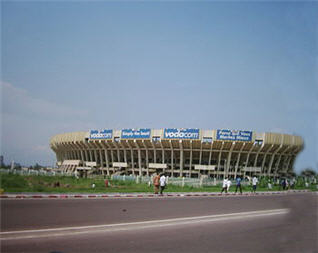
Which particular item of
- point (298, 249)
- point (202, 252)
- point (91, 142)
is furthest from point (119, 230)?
point (91, 142)

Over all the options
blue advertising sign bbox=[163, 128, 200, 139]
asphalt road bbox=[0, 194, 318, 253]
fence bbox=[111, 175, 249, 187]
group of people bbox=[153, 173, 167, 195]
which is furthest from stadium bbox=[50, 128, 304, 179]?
asphalt road bbox=[0, 194, 318, 253]

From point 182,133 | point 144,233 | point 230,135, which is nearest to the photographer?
point 144,233

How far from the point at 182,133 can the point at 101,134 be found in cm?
1624

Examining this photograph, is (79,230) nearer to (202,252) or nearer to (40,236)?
(40,236)

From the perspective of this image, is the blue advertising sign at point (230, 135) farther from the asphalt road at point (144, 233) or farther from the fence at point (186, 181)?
the asphalt road at point (144, 233)

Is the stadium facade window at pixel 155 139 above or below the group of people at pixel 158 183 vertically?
above

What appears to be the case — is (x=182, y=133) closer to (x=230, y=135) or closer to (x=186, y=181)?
(x=230, y=135)

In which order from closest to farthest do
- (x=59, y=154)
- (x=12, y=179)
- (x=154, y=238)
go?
(x=154, y=238) < (x=12, y=179) < (x=59, y=154)

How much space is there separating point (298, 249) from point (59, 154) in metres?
82.8

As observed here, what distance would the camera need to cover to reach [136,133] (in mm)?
57625

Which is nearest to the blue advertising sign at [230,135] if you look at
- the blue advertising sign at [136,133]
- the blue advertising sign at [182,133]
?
the blue advertising sign at [182,133]

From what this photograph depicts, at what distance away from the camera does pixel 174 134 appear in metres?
55.2

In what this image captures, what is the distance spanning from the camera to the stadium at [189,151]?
181 ft

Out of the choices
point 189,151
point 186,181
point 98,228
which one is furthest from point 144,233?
point 189,151
